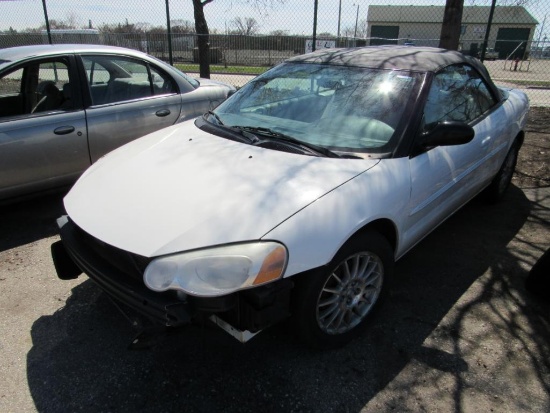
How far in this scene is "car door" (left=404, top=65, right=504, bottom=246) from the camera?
274 cm

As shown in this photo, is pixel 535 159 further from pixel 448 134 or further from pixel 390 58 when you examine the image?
pixel 448 134

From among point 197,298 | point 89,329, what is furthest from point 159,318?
point 89,329

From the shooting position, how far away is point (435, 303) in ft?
9.68

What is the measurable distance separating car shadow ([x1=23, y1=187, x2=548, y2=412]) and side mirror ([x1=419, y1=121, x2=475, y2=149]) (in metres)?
1.11

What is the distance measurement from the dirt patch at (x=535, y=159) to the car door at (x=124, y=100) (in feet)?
14.3

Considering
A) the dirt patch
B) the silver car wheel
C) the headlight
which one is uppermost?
the headlight

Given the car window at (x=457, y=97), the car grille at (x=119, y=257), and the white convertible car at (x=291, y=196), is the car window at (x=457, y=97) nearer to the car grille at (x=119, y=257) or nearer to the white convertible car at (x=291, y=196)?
the white convertible car at (x=291, y=196)

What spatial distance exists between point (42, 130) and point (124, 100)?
0.91 metres

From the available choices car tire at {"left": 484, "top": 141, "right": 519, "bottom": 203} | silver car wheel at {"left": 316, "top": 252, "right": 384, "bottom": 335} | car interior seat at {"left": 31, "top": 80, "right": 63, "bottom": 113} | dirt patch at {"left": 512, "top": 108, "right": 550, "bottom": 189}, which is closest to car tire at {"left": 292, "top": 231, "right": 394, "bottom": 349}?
silver car wheel at {"left": 316, "top": 252, "right": 384, "bottom": 335}

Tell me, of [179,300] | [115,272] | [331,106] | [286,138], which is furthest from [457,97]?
[115,272]

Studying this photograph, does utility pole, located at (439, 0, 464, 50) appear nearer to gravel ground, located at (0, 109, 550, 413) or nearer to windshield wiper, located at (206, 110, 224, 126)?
gravel ground, located at (0, 109, 550, 413)

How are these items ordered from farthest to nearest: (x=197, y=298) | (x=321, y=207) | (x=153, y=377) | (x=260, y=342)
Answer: (x=260, y=342) < (x=153, y=377) < (x=321, y=207) < (x=197, y=298)

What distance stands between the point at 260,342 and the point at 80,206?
1.30 meters

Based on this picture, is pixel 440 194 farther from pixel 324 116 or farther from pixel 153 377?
pixel 153 377
